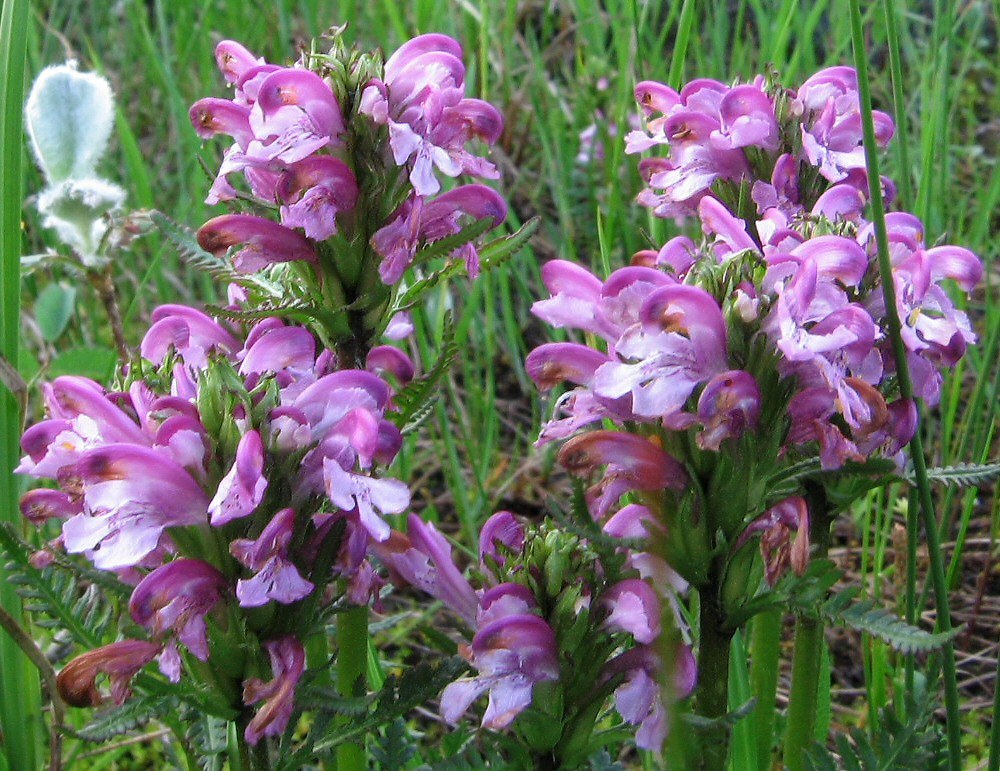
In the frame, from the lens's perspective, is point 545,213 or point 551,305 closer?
point 551,305

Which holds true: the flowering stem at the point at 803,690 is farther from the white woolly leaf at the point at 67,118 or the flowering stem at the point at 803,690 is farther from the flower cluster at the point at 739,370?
the white woolly leaf at the point at 67,118

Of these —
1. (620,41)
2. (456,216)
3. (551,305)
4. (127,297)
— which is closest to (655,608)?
(551,305)

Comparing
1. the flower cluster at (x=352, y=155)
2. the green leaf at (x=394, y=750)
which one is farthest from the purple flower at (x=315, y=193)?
the green leaf at (x=394, y=750)

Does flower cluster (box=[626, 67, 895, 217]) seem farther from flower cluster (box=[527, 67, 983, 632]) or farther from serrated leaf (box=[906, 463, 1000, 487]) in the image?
serrated leaf (box=[906, 463, 1000, 487])

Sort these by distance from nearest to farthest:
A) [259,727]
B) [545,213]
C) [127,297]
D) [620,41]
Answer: [259,727]
[620,41]
[127,297]
[545,213]

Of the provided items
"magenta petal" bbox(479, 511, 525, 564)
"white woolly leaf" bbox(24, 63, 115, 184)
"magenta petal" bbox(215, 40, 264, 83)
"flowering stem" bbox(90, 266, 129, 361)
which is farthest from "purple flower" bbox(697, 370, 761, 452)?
"white woolly leaf" bbox(24, 63, 115, 184)

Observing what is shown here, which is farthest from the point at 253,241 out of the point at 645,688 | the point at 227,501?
the point at 645,688

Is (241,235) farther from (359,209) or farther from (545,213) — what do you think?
(545,213)
